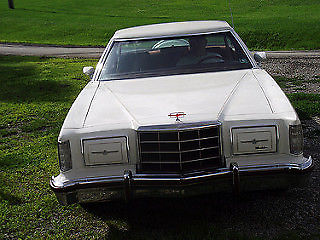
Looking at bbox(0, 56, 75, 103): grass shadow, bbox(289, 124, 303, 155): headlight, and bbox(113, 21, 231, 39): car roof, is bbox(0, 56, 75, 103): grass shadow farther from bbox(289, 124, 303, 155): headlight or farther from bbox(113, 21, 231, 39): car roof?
bbox(289, 124, 303, 155): headlight

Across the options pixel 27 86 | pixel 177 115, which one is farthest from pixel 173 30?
pixel 27 86

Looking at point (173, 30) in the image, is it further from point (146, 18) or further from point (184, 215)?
point (146, 18)

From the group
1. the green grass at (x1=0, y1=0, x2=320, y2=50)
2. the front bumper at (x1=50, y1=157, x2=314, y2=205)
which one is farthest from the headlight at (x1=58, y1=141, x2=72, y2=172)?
the green grass at (x1=0, y1=0, x2=320, y2=50)

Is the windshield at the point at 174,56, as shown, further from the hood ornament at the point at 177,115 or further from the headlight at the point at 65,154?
the headlight at the point at 65,154

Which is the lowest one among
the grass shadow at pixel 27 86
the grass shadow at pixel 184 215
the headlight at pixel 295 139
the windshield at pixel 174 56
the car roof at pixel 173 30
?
the grass shadow at pixel 184 215

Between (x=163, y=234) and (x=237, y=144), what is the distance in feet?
3.15

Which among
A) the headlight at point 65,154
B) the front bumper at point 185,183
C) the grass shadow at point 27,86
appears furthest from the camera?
the grass shadow at point 27,86

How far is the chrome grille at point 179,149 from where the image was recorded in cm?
358

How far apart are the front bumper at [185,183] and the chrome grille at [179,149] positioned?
0.33ft

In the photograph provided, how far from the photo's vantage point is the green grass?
22719mm

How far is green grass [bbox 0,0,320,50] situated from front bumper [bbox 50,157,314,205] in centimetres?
1732

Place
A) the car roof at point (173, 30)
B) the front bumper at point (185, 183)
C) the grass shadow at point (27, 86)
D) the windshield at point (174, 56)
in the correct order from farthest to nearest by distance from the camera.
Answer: the grass shadow at point (27, 86) < the car roof at point (173, 30) < the windshield at point (174, 56) < the front bumper at point (185, 183)

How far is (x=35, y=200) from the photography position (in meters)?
4.61

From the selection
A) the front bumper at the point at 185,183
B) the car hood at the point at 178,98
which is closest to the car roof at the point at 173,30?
the car hood at the point at 178,98
